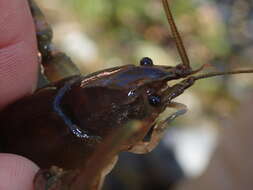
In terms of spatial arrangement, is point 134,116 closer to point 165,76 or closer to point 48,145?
point 165,76

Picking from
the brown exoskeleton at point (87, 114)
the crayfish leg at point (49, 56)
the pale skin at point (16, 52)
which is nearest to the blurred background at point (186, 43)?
the crayfish leg at point (49, 56)

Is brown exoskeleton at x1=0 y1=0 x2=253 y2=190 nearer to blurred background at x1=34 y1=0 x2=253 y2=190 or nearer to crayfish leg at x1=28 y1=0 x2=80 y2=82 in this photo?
crayfish leg at x1=28 y1=0 x2=80 y2=82

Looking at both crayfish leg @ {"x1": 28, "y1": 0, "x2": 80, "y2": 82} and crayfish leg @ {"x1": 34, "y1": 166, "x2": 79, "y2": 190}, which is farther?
crayfish leg @ {"x1": 28, "y1": 0, "x2": 80, "y2": 82}

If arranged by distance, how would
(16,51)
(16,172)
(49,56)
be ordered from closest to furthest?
(16,172) → (16,51) → (49,56)

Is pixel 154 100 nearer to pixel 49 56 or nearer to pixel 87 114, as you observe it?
pixel 87 114

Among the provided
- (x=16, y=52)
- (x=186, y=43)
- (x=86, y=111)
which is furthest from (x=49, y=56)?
(x=186, y=43)

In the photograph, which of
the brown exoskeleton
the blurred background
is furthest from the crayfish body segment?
the blurred background
